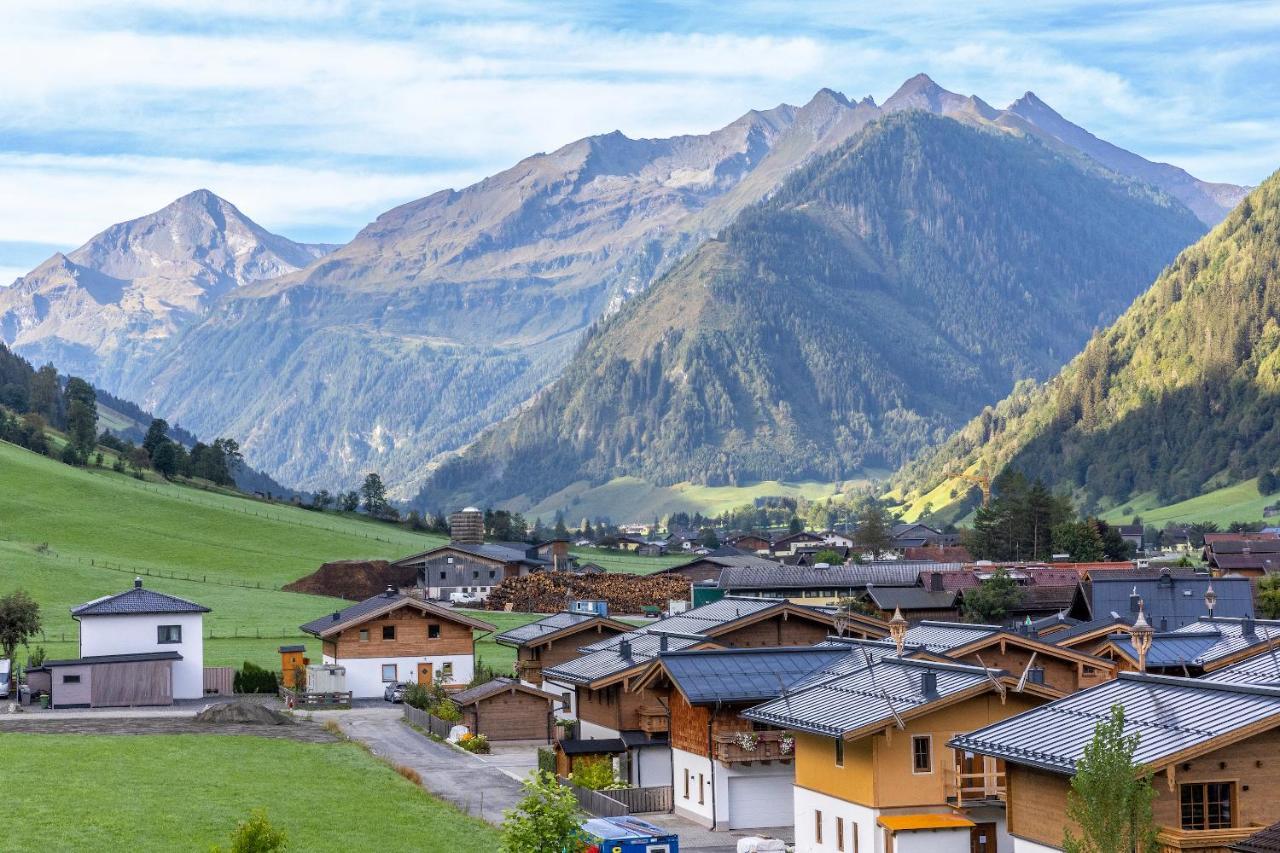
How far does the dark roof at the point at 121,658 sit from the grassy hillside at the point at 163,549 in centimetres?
1005

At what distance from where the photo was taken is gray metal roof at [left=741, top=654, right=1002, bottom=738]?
4175cm

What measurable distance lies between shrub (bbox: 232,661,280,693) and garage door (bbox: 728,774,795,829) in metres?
42.4

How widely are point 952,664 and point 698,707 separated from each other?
10.6 meters

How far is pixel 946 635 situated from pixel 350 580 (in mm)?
99096

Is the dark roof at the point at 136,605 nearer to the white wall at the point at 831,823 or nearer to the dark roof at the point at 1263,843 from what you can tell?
the white wall at the point at 831,823

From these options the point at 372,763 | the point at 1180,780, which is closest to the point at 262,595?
the point at 372,763

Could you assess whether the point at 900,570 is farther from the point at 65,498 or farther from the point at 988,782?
the point at 988,782

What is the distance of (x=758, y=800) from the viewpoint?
5169cm

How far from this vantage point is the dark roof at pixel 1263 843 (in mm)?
26672

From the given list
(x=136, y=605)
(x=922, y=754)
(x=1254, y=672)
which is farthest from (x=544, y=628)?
(x=1254, y=672)

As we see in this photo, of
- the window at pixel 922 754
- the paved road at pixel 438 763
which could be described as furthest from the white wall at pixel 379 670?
the window at pixel 922 754

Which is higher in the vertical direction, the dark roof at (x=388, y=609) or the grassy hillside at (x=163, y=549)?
the grassy hillside at (x=163, y=549)

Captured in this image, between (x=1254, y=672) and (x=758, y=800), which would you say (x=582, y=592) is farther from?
(x=1254, y=672)

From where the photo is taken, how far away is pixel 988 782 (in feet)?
137
